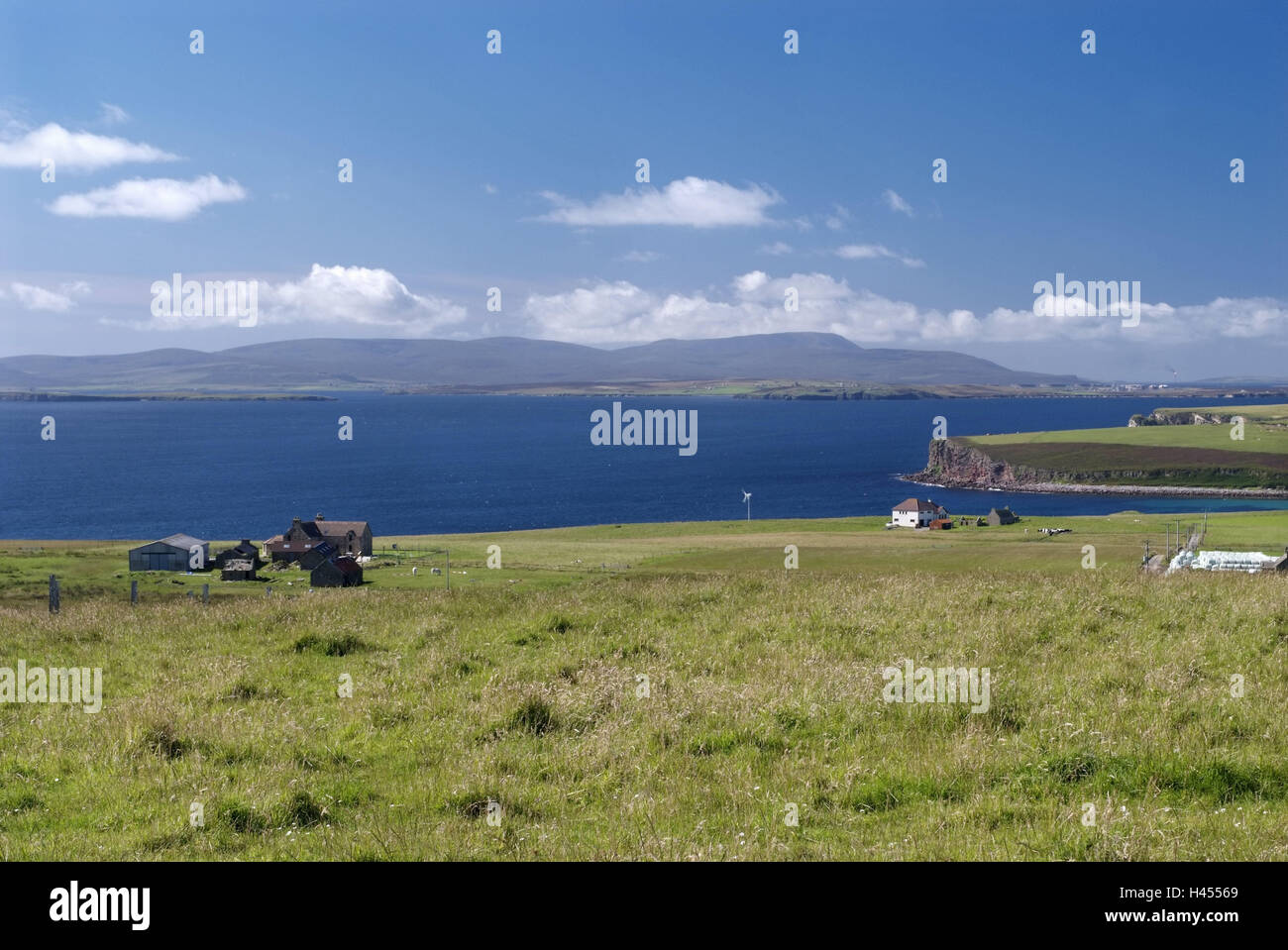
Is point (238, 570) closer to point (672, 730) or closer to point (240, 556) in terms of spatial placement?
point (240, 556)

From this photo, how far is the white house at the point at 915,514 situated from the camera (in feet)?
390

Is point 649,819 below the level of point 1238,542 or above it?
above

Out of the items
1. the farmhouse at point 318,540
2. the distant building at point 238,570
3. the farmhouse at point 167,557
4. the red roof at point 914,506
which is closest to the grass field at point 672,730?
the distant building at point 238,570

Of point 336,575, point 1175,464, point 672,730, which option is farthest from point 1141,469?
point 672,730

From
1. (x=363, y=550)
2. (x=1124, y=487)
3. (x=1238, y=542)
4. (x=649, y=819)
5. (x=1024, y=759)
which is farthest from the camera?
(x=1124, y=487)

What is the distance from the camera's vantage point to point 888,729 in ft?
29.7

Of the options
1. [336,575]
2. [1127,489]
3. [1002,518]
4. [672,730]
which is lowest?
[1002,518]

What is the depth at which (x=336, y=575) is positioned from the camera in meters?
61.0

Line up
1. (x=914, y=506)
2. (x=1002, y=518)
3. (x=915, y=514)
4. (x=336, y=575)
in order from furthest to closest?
(x=914, y=506), (x=1002, y=518), (x=915, y=514), (x=336, y=575)

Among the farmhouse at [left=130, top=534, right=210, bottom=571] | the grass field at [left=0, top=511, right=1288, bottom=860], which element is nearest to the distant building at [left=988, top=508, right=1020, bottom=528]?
the farmhouse at [left=130, top=534, right=210, bottom=571]

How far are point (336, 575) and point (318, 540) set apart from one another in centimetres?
2364
